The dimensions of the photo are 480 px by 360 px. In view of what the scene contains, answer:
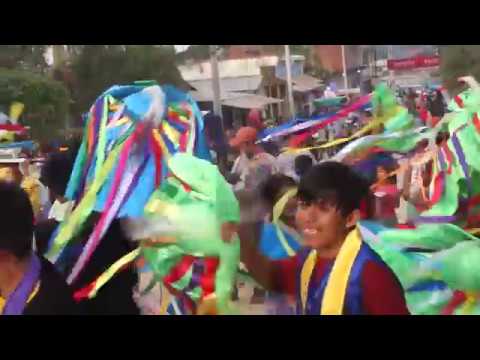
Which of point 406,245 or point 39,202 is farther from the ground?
point 39,202

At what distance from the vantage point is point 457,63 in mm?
2727

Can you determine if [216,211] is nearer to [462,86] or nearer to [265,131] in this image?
[265,131]

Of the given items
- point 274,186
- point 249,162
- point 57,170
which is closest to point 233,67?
Result: point 249,162

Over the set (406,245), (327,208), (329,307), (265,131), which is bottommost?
(329,307)

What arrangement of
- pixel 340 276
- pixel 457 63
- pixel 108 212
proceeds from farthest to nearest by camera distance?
pixel 108 212 < pixel 457 63 < pixel 340 276

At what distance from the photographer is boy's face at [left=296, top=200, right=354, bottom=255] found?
104 inches

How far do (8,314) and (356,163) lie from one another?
1425 mm

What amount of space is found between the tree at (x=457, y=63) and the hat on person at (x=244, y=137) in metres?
0.74

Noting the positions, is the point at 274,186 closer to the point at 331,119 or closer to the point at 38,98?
the point at 331,119

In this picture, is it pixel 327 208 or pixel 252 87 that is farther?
pixel 252 87

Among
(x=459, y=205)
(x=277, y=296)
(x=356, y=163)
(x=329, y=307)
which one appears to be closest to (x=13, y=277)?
(x=277, y=296)

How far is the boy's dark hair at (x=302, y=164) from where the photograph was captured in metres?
2.73

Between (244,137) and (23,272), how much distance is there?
37.3 inches

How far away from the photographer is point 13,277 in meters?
2.68
